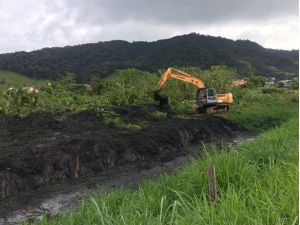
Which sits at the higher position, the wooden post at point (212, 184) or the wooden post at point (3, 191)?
the wooden post at point (212, 184)

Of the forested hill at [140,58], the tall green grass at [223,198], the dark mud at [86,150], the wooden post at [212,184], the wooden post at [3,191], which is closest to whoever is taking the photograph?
the tall green grass at [223,198]

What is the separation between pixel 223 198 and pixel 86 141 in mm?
12192

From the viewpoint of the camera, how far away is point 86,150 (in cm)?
1652

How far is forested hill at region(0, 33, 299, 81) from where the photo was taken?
273 feet

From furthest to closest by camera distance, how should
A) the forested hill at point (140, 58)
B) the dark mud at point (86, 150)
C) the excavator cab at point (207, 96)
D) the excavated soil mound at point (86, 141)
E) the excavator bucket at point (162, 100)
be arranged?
1. the forested hill at point (140, 58)
2. the excavator bucket at point (162, 100)
3. the excavator cab at point (207, 96)
4. the excavated soil mound at point (86, 141)
5. the dark mud at point (86, 150)

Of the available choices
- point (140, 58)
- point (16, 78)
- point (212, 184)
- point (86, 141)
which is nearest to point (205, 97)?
point (86, 141)

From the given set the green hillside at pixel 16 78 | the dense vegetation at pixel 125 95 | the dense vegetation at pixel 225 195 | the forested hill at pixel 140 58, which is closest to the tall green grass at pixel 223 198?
the dense vegetation at pixel 225 195

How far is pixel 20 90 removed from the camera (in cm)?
2675

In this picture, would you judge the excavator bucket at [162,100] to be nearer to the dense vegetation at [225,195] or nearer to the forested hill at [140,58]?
the dense vegetation at [225,195]

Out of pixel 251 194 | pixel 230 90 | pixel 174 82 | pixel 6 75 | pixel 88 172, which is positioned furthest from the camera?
pixel 6 75

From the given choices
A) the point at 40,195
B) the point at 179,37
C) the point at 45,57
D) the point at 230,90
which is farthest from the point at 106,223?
the point at 179,37

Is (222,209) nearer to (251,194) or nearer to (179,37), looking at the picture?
(251,194)

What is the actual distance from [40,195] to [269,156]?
23.4ft

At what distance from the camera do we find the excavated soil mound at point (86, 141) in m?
14.3
